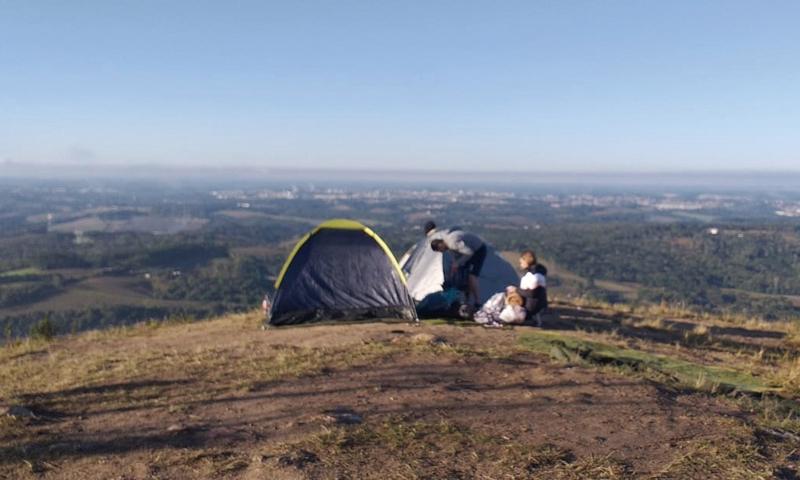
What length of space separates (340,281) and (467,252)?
2932mm

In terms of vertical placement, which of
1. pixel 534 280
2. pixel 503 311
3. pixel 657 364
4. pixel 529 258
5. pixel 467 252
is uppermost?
pixel 529 258

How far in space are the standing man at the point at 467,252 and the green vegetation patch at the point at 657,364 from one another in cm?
324

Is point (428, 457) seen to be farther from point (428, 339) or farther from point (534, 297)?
point (534, 297)

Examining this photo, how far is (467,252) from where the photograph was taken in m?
12.0

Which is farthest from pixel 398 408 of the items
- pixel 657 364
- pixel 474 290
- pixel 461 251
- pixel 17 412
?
pixel 461 251

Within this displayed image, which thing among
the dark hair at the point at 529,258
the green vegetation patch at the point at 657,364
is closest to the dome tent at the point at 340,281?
the dark hair at the point at 529,258

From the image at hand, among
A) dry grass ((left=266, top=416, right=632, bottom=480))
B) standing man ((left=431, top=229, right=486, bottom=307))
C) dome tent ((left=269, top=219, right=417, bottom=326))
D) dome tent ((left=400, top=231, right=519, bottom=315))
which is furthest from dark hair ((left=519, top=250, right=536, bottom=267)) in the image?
dry grass ((left=266, top=416, right=632, bottom=480))

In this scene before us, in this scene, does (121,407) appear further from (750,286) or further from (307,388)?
(750,286)

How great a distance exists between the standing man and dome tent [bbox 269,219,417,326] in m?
1.37

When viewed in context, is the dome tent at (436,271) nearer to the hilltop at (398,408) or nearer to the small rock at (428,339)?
the hilltop at (398,408)

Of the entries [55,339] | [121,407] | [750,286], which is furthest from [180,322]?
[750,286]

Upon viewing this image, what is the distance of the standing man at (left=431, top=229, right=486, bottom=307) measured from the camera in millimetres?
11672

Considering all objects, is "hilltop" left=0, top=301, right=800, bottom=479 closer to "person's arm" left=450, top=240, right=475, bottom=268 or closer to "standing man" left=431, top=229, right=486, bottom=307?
"standing man" left=431, top=229, right=486, bottom=307

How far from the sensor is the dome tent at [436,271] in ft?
39.2
